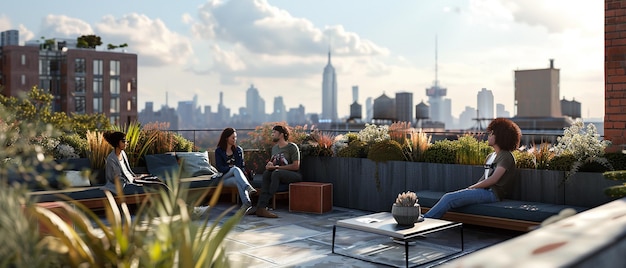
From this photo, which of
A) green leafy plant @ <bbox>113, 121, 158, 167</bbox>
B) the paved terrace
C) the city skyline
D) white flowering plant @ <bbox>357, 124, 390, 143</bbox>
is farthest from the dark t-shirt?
the city skyline

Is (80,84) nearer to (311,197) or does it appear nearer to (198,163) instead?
(198,163)

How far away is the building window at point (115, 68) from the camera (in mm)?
69000

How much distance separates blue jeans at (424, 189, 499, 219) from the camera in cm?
601

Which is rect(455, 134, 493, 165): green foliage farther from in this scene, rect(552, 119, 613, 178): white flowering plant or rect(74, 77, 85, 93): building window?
rect(74, 77, 85, 93): building window

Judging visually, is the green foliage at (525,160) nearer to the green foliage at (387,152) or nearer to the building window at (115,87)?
the green foliage at (387,152)

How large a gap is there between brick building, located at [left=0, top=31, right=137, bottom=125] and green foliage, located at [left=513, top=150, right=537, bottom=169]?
2336 inches

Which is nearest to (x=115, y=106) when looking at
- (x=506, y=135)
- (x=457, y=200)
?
(x=457, y=200)

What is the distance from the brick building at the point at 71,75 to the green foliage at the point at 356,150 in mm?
57233

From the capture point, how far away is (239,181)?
24.9ft

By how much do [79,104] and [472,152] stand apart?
65476mm

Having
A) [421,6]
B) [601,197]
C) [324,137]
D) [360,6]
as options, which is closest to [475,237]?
[601,197]

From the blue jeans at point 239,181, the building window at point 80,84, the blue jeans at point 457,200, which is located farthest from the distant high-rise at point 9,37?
the blue jeans at point 457,200

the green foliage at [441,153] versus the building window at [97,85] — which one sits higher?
the building window at [97,85]

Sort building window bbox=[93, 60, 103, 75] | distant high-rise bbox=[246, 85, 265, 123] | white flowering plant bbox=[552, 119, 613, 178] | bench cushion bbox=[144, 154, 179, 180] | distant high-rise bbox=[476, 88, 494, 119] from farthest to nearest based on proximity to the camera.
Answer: distant high-rise bbox=[246, 85, 265, 123], building window bbox=[93, 60, 103, 75], distant high-rise bbox=[476, 88, 494, 119], bench cushion bbox=[144, 154, 179, 180], white flowering plant bbox=[552, 119, 613, 178]
